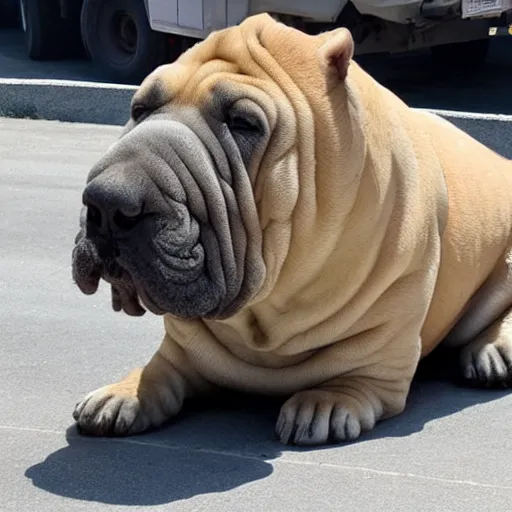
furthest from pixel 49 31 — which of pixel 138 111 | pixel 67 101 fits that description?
pixel 138 111

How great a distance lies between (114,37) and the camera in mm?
9688

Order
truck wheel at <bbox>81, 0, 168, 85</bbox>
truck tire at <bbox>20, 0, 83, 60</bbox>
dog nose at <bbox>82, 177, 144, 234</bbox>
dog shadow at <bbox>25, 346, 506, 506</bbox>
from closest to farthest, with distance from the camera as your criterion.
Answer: dog nose at <bbox>82, 177, 144, 234</bbox> < dog shadow at <bbox>25, 346, 506, 506</bbox> < truck wheel at <bbox>81, 0, 168, 85</bbox> < truck tire at <bbox>20, 0, 83, 60</bbox>

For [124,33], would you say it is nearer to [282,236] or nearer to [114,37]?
[114,37]

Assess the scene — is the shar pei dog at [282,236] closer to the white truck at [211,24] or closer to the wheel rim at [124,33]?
the white truck at [211,24]

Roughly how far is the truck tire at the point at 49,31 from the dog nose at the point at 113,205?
26.4 feet

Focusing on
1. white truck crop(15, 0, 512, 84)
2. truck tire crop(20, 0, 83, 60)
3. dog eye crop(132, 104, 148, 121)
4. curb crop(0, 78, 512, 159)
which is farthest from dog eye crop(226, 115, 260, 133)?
truck tire crop(20, 0, 83, 60)

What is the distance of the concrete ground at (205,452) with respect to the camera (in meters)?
2.93

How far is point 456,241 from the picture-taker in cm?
352

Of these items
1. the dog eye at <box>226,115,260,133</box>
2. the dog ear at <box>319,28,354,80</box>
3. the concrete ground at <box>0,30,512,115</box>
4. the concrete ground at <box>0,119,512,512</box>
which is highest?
the dog ear at <box>319,28,354,80</box>

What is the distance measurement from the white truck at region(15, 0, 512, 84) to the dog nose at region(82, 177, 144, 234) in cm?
531

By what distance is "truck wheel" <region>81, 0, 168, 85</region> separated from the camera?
941cm

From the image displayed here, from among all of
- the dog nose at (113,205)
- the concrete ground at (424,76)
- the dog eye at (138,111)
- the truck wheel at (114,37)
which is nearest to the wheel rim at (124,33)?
the truck wheel at (114,37)

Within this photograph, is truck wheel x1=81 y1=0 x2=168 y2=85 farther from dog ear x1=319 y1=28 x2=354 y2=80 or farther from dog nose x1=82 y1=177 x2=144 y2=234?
dog nose x1=82 y1=177 x2=144 y2=234

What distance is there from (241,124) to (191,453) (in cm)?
84
